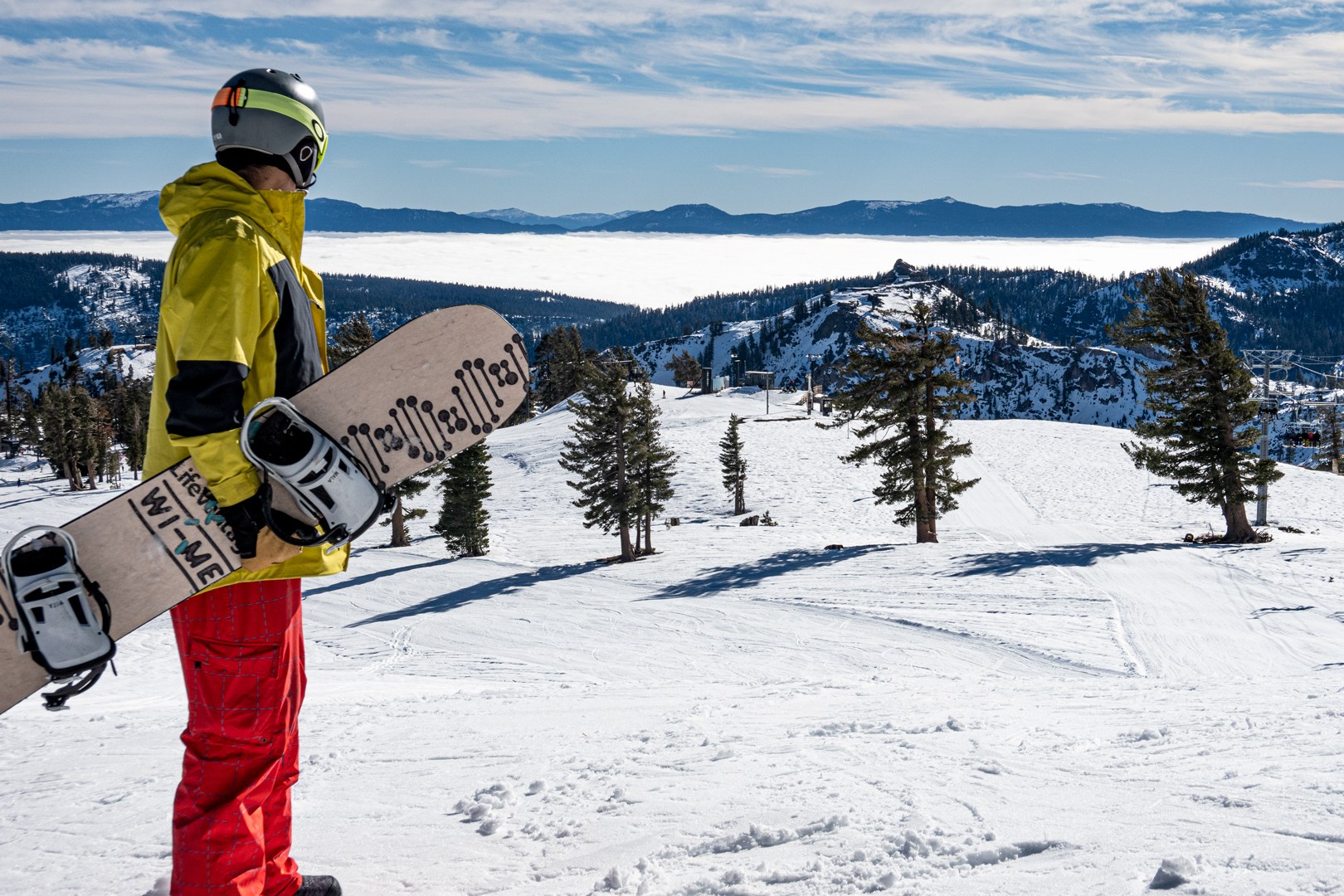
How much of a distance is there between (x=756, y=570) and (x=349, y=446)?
22.7 m

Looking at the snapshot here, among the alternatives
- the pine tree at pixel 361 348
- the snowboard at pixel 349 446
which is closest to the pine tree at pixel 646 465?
the pine tree at pixel 361 348

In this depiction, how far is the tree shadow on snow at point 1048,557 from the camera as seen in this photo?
22.4m

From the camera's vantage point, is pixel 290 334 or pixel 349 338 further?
pixel 349 338

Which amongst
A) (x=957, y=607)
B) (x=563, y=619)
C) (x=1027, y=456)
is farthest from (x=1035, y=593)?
(x=1027, y=456)

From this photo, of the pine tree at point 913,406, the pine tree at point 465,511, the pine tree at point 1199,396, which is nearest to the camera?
the pine tree at point 1199,396

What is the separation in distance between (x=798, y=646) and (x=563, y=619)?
623 cm

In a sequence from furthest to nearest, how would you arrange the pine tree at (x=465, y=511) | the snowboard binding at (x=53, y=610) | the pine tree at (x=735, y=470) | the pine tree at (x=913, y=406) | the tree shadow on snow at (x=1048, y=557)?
the pine tree at (x=735, y=470) < the pine tree at (x=465, y=511) < the pine tree at (x=913, y=406) < the tree shadow on snow at (x=1048, y=557) < the snowboard binding at (x=53, y=610)

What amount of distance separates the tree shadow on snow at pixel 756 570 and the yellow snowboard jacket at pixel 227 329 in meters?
19.3

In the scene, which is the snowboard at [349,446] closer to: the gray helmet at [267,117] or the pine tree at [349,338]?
the gray helmet at [267,117]

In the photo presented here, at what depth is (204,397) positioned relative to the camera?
2.69 m

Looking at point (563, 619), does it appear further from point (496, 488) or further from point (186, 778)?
point (496, 488)

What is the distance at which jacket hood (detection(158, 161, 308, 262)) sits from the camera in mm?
3023

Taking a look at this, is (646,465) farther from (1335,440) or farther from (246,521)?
(1335,440)

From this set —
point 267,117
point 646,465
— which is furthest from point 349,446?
point 646,465
